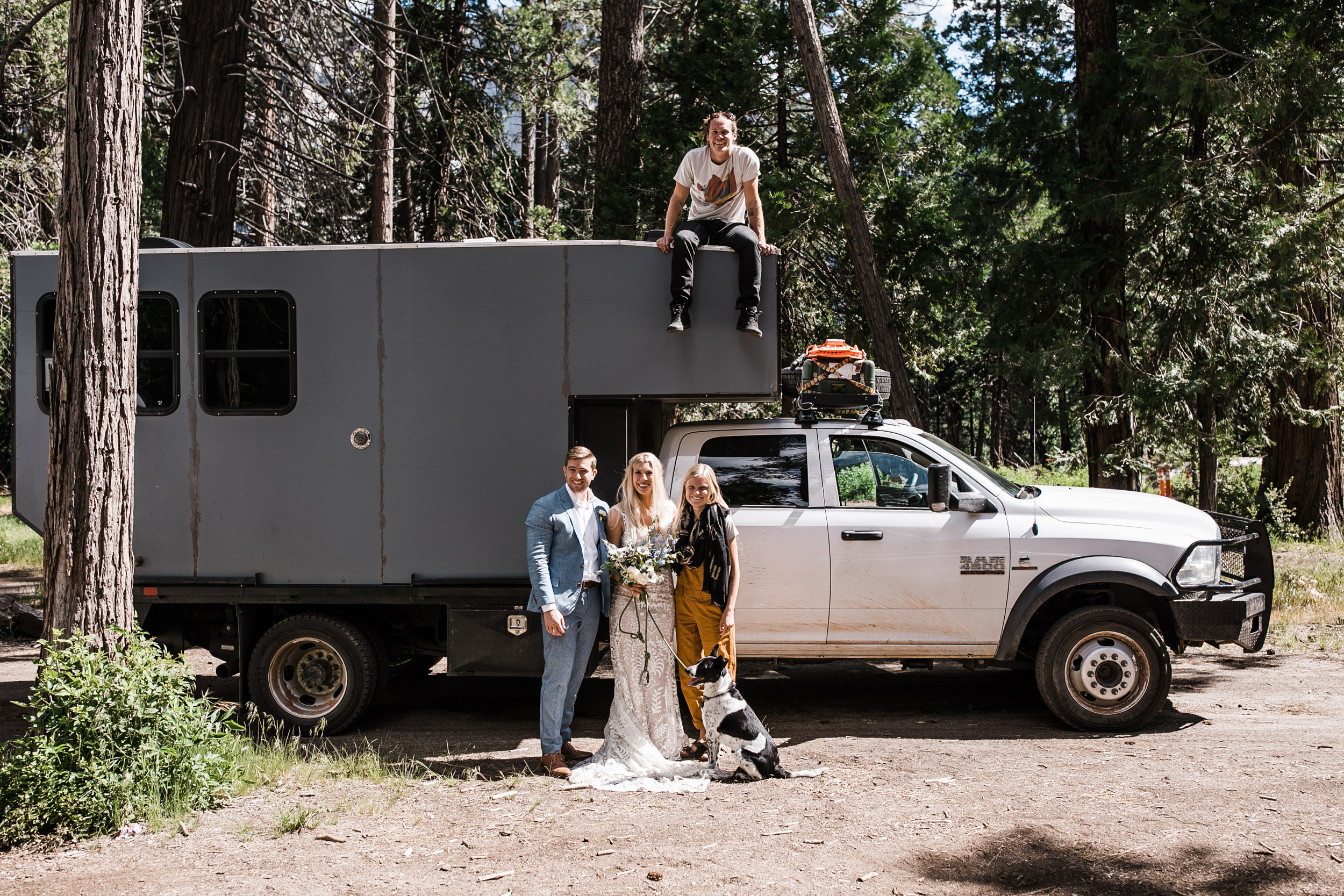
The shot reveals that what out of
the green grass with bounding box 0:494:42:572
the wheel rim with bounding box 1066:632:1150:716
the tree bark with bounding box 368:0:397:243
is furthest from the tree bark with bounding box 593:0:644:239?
the green grass with bounding box 0:494:42:572

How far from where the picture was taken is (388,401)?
661 cm

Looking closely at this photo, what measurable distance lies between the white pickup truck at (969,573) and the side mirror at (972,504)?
0.01 m

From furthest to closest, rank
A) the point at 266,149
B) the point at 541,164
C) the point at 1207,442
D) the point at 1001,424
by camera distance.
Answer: the point at 1001,424
the point at 541,164
the point at 266,149
the point at 1207,442

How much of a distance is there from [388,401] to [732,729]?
299 cm

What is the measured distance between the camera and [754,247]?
6.46 metres

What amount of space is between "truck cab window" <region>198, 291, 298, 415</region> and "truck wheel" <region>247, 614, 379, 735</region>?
4.87ft

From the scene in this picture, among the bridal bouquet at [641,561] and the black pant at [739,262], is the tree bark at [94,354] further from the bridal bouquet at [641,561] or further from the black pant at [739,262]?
the black pant at [739,262]

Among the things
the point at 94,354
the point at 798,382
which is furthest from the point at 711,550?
the point at 94,354

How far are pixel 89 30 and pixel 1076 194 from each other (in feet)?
31.9

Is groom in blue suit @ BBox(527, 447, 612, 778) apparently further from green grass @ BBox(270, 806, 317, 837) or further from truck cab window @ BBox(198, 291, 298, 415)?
truck cab window @ BBox(198, 291, 298, 415)

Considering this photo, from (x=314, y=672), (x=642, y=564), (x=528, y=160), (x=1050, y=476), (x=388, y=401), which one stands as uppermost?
(x=528, y=160)

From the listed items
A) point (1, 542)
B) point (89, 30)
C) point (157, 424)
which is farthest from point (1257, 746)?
point (1, 542)

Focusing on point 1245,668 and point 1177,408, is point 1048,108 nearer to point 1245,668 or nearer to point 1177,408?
point 1177,408

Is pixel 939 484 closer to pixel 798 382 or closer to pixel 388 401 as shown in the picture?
pixel 798 382
